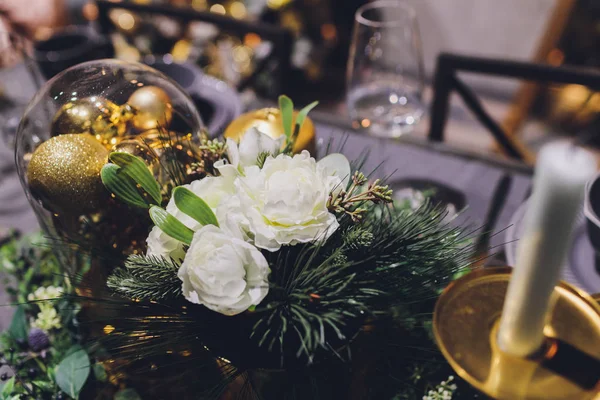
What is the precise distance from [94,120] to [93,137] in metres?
0.02

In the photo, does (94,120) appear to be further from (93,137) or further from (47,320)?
(47,320)

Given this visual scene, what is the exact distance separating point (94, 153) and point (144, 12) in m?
0.87

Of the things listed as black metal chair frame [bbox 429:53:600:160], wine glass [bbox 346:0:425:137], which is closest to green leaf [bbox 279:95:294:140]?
wine glass [bbox 346:0:425:137]

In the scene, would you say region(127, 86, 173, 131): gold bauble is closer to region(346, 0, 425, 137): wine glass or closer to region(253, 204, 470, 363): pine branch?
region(253, 204, 470, 363): pine branch

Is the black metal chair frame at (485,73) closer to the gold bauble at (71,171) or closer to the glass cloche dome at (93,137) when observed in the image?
the glass cloche dome at (93,137)

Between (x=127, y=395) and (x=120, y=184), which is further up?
(x=120, y=184)

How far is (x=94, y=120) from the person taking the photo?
0.51 meters

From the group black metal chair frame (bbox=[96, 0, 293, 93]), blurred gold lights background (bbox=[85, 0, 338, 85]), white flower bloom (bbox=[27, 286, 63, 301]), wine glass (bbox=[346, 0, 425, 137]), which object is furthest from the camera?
blurred gold lights background (bbox=[85, 0, 338, 85])

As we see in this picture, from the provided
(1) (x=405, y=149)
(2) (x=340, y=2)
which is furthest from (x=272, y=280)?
(2) (x=340, y=2)

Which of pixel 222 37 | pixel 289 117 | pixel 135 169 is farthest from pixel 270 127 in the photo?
pixel 222 37

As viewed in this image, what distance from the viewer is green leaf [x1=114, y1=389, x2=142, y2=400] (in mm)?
493

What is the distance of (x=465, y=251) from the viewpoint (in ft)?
1.37

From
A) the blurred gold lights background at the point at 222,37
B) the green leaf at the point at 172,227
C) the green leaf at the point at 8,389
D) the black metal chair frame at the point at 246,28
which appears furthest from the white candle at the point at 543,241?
the blurred gold lights background at the point at 222,37

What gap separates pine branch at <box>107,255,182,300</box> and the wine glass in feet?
1.67
